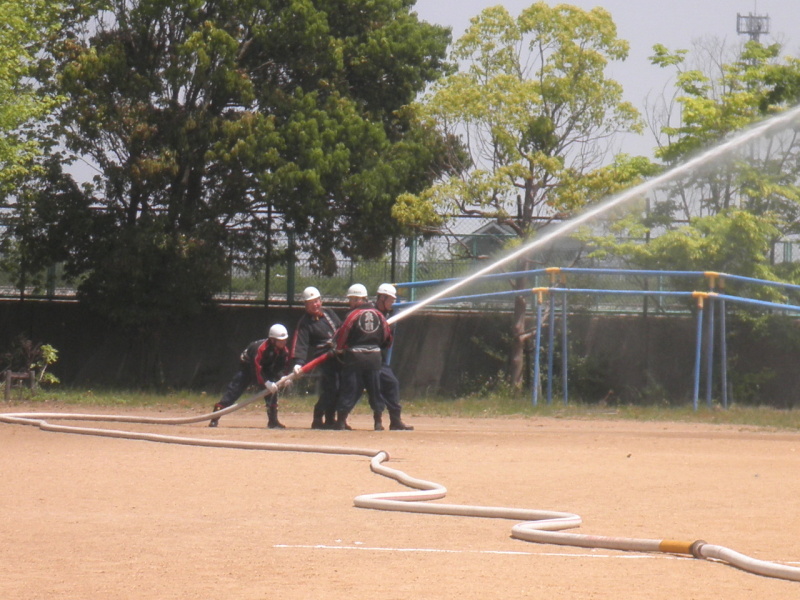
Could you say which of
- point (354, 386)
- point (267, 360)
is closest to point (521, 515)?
point (354, 386)

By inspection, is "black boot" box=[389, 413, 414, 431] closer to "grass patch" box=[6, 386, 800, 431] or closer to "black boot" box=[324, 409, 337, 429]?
"black boot" box=[324, 409, 337, 429]

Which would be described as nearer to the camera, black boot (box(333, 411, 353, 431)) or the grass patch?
black boot (box(333, 411, 353, 431))

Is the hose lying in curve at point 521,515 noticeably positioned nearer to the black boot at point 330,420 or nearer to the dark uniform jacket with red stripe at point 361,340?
the dark uniform jacket with red stripe at point 361,340

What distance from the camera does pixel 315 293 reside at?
45.3 feet

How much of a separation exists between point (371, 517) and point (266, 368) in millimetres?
6972

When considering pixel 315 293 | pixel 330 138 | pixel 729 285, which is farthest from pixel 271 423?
pixel 729 285

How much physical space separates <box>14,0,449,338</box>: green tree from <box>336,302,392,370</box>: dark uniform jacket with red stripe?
644cm

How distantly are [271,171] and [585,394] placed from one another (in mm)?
6887

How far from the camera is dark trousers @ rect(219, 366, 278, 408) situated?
13.7 metres

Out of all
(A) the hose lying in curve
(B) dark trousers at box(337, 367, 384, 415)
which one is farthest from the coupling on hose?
(B) dark trousers at box(337, 367, 384, 415)

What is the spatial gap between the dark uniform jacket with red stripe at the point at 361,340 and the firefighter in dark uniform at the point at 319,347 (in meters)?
0.31


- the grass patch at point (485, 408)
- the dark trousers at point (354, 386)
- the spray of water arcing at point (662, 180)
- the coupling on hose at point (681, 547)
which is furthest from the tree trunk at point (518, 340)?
the coupling on hose at point (681, 547)

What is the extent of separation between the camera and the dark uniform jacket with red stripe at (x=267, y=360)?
542 inches

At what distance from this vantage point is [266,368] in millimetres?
13867
